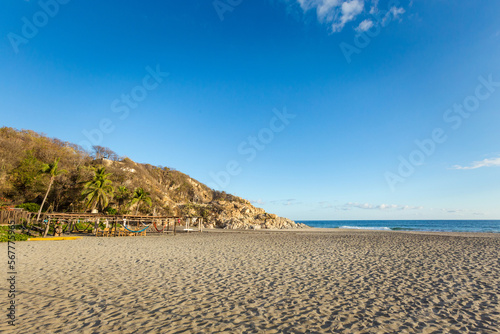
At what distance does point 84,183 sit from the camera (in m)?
35.1

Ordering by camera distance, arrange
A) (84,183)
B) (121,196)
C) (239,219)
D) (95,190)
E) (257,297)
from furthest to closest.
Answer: (239,219)
(121,196)
(84,183)
(95,190)
(257,297)

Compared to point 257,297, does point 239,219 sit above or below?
above

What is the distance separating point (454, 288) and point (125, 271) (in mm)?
9893

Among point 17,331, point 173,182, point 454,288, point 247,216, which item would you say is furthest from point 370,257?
point 173,182

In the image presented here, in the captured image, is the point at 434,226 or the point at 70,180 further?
the point at 434,226

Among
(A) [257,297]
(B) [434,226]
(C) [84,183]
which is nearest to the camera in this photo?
(A) [257,297]

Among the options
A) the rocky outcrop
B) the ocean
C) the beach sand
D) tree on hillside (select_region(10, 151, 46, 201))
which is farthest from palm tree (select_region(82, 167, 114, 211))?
the ocean

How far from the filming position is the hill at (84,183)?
30438mm

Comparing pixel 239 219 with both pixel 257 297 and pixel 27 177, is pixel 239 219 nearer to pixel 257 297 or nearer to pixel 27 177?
pixel 27 177

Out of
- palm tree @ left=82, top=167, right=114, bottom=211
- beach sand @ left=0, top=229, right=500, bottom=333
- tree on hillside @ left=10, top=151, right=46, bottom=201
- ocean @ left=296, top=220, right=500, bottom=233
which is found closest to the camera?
beach sand @ left=0, top=229, right=500, bottom=333

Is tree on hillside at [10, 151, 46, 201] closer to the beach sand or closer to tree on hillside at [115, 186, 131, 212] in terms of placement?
tree on hillside at [115, 186, 131, 212]

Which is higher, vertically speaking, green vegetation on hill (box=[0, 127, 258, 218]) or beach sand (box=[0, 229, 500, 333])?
green vegetation on hill (box=[0, 127, 258, 218])

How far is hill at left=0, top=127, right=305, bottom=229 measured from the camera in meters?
30.4

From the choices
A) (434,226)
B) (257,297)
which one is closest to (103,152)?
(257,297)
